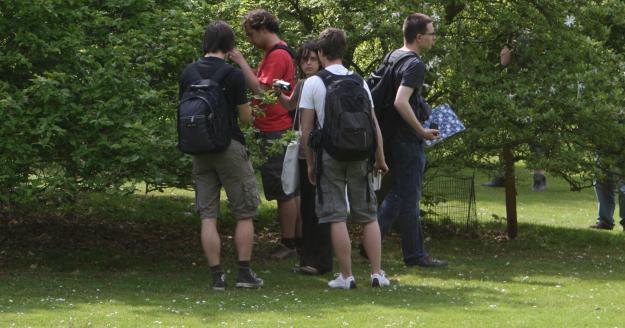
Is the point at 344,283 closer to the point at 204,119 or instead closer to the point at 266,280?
the point at 266,280

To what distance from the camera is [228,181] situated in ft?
29.3

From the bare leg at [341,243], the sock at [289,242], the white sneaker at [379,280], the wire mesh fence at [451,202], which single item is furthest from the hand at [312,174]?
the wire mesh fence at [451,202]

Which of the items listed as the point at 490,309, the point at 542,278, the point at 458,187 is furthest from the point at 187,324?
the point at 458,187

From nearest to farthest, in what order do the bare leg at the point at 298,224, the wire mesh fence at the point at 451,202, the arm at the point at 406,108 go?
1. the arm at the point at 406,108
2. the bare leg at the point at 298,224
3. the wire mesh fence at the point at 451,202

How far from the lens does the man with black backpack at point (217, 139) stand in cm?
862

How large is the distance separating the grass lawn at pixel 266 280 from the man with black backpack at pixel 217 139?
0.42 meters

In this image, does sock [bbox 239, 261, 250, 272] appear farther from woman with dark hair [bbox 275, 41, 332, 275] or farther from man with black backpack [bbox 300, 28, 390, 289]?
woman with dark hair [bbox 275, 41, 332, 275]

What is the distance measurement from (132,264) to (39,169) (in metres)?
1.38

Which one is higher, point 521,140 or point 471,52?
point 471,52

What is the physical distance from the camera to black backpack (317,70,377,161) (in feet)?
29.0

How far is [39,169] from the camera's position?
385 inches

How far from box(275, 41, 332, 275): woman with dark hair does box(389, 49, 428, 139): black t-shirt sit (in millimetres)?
729

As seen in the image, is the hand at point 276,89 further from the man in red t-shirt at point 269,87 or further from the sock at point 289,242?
the sock at point 289,242

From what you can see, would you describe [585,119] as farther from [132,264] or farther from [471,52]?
[132,264]
